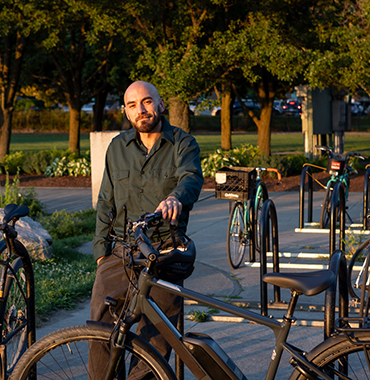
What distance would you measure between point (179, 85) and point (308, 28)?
4.80 meters

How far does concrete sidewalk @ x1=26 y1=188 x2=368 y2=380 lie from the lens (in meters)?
4.41

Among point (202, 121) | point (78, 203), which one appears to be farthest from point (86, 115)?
point (78, 203)

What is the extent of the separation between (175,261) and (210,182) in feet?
38.3

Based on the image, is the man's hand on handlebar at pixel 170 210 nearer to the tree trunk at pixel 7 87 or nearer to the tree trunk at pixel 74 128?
the tree trunk at pixel 7 87

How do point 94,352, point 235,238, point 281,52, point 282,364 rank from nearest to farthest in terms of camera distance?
1. point 94,352
2. point 282,364
3. point 235,238
4. point 281,52

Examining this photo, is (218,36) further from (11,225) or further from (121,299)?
(121,299)

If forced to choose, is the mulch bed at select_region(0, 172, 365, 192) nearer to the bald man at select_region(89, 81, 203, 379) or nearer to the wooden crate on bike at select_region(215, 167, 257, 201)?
the wooden crate on bike at select_region(215, 167, 257, 201)

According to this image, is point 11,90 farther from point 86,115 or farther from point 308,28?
point 86,115

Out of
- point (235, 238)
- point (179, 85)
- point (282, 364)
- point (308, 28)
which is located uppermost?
point (308, 28)

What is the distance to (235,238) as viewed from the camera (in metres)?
6.95

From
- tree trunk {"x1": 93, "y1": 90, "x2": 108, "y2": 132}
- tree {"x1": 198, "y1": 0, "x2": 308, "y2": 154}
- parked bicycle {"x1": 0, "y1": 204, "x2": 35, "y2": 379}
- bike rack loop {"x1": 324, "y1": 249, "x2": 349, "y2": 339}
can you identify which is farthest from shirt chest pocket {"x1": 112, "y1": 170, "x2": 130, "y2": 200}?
tree trunk {"x1": 93, "y1": 90, "x2": 108, "y2": 132}

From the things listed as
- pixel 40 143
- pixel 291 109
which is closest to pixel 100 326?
pixel 40 143

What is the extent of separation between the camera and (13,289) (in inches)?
154

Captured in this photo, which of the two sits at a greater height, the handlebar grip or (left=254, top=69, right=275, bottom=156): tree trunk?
(left=254, top=69, right=275, bottom=156): tree trunk
